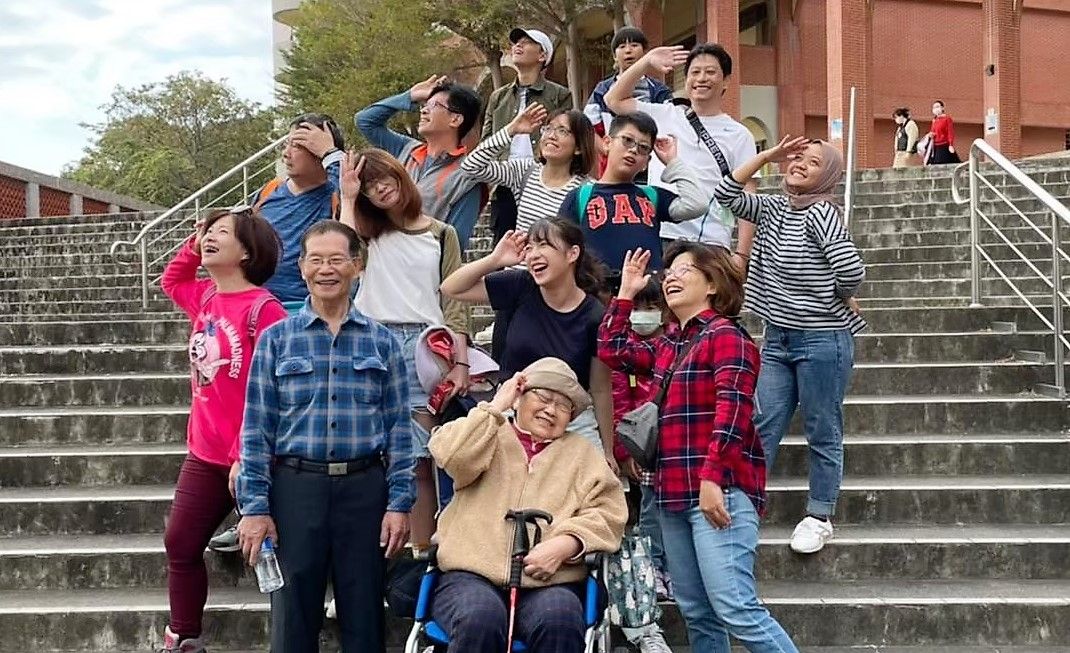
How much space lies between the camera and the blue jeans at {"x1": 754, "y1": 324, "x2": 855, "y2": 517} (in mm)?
4199

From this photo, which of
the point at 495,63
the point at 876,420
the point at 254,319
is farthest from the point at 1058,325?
the point at 495,63

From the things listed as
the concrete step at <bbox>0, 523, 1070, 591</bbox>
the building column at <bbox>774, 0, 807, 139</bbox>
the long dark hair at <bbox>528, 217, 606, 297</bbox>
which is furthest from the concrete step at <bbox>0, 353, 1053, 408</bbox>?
the building column at <bbox>774, 0, 807, 139</bbox>

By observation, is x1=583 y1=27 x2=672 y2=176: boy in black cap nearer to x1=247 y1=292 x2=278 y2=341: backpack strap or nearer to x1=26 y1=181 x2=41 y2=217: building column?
x1=247 y1=292 x2=278 y2=341: backpack strap

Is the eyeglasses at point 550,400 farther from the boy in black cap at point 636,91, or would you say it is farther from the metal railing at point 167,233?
the metal railing at point 167,233

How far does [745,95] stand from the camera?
27438 mm

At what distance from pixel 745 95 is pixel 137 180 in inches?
947

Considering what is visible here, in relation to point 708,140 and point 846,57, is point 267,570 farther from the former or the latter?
point 846,57

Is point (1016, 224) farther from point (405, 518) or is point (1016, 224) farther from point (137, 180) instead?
point (137, 180)

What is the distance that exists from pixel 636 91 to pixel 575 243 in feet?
6.58

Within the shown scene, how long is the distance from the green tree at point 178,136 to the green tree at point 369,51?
10.4 m

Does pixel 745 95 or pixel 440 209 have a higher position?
pixel 745 95

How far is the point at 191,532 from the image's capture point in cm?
361

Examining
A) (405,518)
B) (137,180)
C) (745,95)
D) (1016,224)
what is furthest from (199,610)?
(137,180)

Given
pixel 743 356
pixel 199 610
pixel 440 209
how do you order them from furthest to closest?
pixel 440 209, pixel 199 610, pixel 743 356
